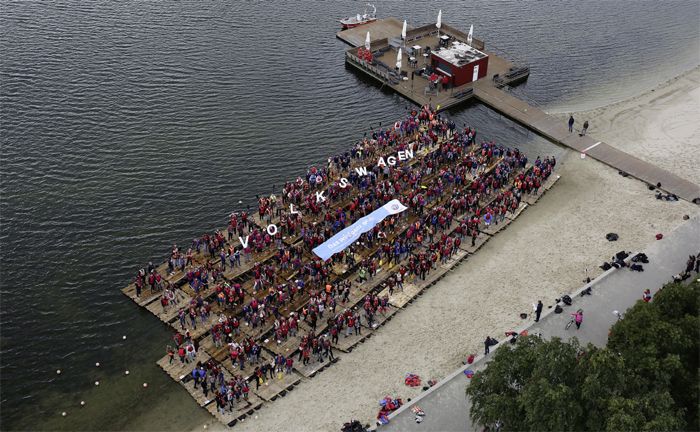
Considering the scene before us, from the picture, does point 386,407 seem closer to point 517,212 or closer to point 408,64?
point 517,212

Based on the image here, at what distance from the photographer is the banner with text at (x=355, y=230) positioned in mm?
66125

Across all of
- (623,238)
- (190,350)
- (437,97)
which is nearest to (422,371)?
(190,350)

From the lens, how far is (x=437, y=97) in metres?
95.8

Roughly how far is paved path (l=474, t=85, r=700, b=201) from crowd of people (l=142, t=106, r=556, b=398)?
5.86 metres

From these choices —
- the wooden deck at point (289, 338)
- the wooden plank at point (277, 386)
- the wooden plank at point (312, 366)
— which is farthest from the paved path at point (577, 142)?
the wooden plank at point (277, 386)

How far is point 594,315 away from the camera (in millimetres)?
61000

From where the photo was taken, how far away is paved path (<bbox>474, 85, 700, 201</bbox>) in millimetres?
79000

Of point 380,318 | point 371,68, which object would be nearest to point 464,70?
point 371,68

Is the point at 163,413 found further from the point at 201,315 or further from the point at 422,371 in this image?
the point at 422,371

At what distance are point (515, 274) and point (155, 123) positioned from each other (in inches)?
1800

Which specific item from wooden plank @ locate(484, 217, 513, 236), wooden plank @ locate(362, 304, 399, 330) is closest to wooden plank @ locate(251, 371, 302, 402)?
wooden plank @ locate(362, 304, 399, 330)

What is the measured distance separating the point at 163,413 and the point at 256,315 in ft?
34.7

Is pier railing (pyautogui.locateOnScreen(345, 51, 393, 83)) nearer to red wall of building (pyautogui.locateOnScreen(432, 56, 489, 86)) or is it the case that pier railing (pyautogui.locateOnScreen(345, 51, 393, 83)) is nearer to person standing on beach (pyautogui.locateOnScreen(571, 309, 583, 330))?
red wall of building (pyautogui.locateOnScreen(432, 56, 489, 86))

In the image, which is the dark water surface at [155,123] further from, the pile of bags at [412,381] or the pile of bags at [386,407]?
the pile of bags at [412,381]
